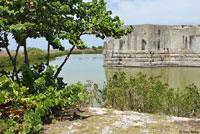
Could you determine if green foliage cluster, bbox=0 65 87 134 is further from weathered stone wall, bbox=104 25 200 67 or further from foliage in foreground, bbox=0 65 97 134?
weathered stone wall, bbox=104 25 200 67

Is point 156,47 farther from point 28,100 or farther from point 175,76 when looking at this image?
point 28,100

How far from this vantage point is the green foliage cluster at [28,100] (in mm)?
4168

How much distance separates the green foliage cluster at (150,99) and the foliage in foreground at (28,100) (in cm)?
181

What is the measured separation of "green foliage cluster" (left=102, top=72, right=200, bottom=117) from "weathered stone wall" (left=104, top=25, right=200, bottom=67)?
15.4 metres

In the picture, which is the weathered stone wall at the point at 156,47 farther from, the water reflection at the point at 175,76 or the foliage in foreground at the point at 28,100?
the foliage in foreground at the point at 28,100

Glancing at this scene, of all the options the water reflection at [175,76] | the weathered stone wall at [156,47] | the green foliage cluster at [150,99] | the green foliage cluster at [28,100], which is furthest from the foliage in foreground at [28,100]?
the weathered stone wall at [156,47]

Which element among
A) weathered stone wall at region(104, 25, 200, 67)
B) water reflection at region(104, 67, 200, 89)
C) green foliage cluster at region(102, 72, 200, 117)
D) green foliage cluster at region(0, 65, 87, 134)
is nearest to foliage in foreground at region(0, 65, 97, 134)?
green foliage cluster at region(0, 65, 87, 134)

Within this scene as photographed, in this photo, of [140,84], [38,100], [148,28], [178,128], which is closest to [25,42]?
[38,100]

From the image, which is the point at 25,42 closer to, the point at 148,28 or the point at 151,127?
the point at 151,127

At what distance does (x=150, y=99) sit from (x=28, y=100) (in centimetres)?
325

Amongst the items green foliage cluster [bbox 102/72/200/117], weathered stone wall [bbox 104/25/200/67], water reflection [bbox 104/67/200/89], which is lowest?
water reflection [bbox 104/67/200/89]

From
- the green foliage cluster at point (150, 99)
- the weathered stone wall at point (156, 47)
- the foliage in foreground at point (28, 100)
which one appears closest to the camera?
the foliage in foreground at point (28, 100)

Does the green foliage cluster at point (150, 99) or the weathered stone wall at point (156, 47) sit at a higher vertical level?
the weathered stone wall at point (156, 47)

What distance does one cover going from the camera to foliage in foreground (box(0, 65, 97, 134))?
13.7 feet
